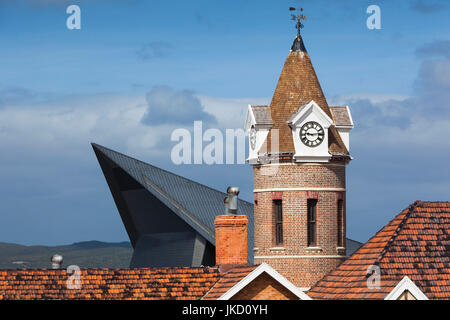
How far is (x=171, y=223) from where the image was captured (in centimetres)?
8888

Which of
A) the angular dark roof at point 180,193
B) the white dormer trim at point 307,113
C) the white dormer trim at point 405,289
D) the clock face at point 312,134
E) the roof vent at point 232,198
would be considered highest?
the angular dark roof at point 180,193

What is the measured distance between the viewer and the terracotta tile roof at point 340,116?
6159 centimetres

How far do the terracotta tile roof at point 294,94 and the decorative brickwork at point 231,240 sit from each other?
47.4 ft

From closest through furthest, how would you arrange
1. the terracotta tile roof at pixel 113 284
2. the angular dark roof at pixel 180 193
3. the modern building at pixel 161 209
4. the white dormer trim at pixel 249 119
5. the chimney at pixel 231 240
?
the terracotta tile roof at pixel 113 284, the chimney at pixel 231 240, the white dormer trim at pixel 249 119, the modern building at pixel 161 209, the angular dark roof at pixel 180 193

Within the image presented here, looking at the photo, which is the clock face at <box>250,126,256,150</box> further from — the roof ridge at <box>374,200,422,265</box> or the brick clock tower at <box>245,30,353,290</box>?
the roof ridge at <box>374,200,422,265</box>

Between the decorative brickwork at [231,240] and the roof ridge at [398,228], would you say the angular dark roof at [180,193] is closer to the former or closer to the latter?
the decorative brickwork at [231,240]

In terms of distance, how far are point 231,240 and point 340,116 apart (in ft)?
59.0

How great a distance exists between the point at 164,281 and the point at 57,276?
3618 mm

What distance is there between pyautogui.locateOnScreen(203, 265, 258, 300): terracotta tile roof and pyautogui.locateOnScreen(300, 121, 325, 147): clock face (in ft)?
59.7

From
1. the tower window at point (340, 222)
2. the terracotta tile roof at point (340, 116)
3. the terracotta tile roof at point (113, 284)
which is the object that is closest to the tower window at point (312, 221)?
the tower window at point (340, 222)

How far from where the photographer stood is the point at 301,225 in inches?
2360

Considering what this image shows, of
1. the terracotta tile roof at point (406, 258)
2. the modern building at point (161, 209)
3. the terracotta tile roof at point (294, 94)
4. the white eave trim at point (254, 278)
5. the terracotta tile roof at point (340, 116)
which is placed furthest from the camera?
the modern building at point (161, 209)
